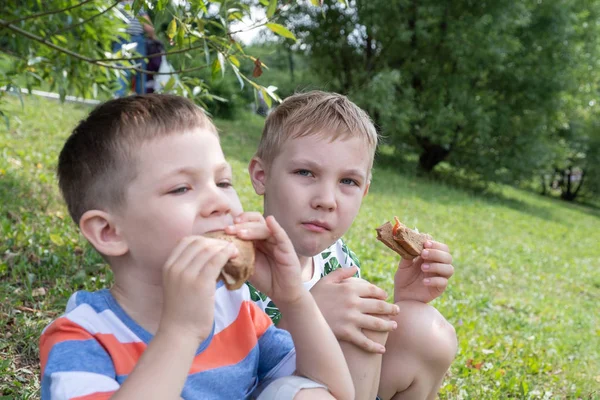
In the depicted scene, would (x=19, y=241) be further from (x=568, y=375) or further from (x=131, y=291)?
(x=568, y=375)

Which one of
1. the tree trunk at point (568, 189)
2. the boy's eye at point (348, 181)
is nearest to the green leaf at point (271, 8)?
the boy's eye at point (348, 181)

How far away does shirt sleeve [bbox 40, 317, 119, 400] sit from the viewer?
1256mm

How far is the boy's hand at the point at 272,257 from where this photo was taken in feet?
4.74

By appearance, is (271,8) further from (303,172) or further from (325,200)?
(325,200)

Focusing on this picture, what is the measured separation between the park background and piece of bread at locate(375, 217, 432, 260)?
833 mm

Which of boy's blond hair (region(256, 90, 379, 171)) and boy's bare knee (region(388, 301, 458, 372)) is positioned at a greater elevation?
boy's blond hair (region(256, 90, 379, 171))

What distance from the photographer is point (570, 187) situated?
87.3ft

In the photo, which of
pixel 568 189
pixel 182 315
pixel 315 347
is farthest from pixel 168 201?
pixel 568 189

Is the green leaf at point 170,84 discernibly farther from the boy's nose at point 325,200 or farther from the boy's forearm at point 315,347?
the boy's forearm at point 315,347

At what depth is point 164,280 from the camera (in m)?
1.29

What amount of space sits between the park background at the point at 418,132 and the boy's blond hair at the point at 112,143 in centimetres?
83

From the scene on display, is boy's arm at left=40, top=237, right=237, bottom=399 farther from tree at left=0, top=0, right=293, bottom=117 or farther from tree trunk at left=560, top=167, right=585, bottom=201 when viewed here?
tree trunk at left=560, top=167, right=585, bottom=201

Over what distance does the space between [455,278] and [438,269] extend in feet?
12.6

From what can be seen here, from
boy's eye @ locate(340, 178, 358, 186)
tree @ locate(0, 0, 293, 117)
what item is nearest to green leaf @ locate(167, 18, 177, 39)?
tree @ locate(0, 0, 293, 117)
